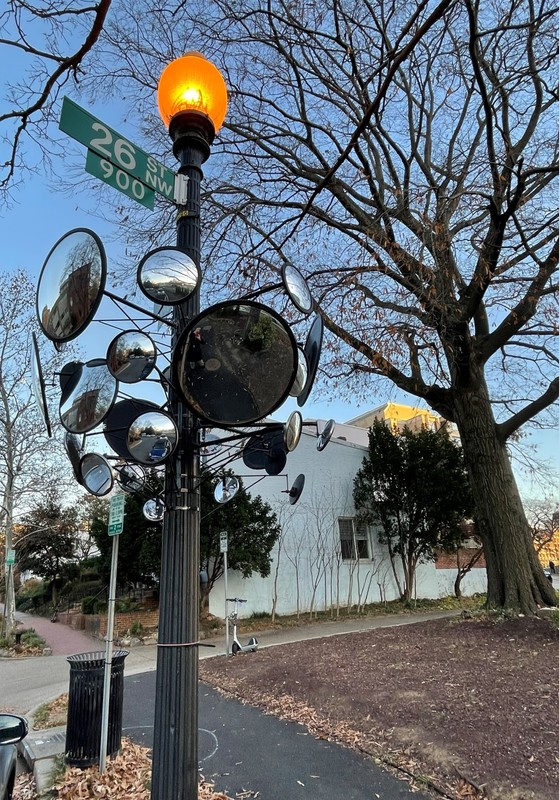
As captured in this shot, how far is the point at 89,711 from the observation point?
443cm

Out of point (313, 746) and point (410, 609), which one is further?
point (410, 609)

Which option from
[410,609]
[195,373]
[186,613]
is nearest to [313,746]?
[186,613]

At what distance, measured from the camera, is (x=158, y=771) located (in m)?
2.06

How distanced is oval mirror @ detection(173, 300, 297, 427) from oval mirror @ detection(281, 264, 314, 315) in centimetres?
32

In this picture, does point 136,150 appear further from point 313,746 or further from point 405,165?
point 405,165

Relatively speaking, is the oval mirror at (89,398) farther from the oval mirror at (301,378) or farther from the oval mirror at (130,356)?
the oval mirror at (301,378)

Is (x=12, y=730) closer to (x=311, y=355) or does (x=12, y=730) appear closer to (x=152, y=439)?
(x=152, y=439)

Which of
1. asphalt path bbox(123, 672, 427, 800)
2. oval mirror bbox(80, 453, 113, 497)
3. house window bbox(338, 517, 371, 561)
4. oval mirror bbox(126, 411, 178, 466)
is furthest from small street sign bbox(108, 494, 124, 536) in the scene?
house window bbox(338, 517, 371, 561)

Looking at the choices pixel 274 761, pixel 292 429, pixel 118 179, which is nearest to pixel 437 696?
pixel 274 761

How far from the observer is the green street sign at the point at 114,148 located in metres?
2.30

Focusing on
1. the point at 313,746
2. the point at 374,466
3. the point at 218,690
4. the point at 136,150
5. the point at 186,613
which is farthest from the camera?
the point at 374,466

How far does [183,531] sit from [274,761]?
3.31 meters

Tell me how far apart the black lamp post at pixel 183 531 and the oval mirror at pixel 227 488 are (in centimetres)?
117

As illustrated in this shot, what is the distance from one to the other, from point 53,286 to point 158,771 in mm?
2130
